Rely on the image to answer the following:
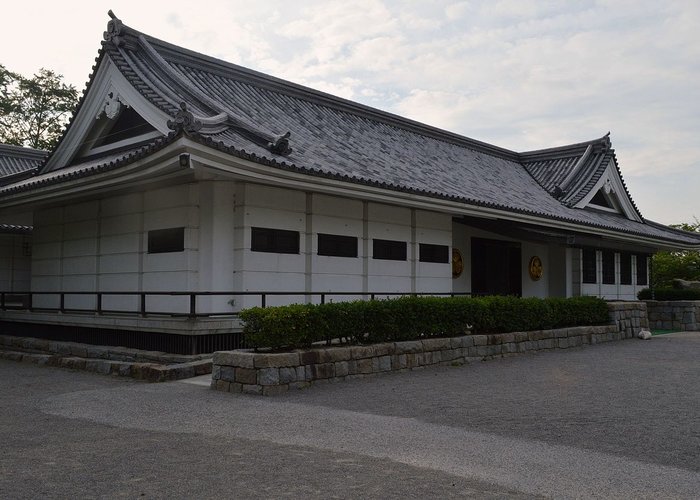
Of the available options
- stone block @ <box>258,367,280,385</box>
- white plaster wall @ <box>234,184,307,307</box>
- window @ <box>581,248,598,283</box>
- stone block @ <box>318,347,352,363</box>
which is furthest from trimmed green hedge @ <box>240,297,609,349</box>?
window @ <box>581,248,598,283</box>

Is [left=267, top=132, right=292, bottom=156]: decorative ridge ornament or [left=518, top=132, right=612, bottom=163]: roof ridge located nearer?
[left=267, top=132, right=292, bottom=156]: decorative ridge ornament

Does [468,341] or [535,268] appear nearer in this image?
[468,341]

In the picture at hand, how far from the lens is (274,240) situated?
501 inches

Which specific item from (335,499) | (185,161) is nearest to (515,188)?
(185,161)

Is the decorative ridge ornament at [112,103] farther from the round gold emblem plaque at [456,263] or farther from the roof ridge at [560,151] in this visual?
the roof ridge at [560,151]

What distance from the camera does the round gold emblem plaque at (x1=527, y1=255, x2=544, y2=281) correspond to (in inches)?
871

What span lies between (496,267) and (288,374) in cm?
1348

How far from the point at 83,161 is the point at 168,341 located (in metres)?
6.87

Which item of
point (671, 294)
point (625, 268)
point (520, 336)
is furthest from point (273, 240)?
point (671, 294)

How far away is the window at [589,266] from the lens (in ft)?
73.0

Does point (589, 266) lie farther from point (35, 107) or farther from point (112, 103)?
point (35, 107)

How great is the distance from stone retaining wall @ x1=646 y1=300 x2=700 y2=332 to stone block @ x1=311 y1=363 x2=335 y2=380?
686 inches

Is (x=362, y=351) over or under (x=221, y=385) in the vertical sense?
over

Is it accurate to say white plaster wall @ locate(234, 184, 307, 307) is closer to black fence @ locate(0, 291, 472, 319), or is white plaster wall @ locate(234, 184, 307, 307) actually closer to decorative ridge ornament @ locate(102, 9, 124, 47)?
black fence @ locate(0, 291, 472, 319)
